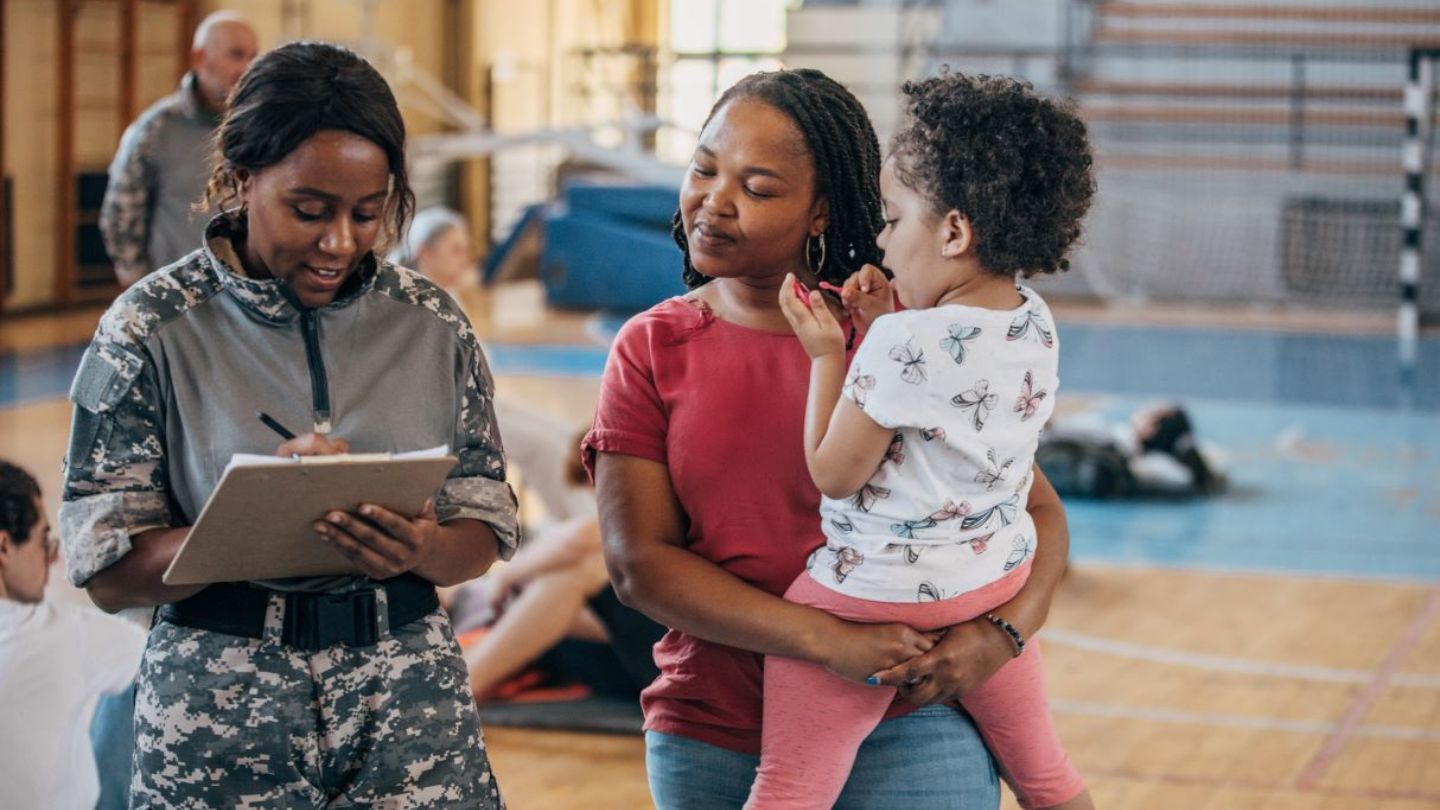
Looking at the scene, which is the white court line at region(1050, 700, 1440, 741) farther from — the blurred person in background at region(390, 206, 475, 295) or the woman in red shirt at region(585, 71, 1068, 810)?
the woman in red shirt at region(585, 71, 1068, 810)

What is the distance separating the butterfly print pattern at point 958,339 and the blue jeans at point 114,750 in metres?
2.02

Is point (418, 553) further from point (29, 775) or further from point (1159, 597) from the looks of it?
point (1159, 597)

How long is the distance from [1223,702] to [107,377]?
373cm

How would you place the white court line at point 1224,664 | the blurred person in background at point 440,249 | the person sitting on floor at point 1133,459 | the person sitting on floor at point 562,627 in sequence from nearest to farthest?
the person sitting on floor at point 562,627, the white court line at point 1224,664, the blurred person in background at point 440,249, the person sitting on floor at point 1133,459

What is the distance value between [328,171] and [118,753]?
1826mm

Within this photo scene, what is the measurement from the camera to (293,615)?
1.91m

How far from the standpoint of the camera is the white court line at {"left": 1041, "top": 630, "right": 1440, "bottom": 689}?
202 inches

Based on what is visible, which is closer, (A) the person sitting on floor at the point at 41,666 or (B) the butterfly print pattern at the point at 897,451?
(B) the butterfly print pattern at the point at 897,451

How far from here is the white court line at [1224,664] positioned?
5129 millimetres

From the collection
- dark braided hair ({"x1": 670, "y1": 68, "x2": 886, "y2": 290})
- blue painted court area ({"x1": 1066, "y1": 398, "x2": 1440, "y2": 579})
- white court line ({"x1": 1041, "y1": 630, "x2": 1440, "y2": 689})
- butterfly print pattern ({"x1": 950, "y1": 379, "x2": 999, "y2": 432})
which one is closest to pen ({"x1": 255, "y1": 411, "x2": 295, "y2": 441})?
dark braided hair ({"x1": 670, "y1": 68, "x2": 886, "y2": 290})

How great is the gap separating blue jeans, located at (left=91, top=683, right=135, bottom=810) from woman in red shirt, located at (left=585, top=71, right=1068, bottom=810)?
1.72 m

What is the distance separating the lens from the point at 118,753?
11.0 feet

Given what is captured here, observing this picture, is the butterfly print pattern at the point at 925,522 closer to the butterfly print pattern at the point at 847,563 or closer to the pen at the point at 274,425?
the butterfly print pattern at the point at 847,563

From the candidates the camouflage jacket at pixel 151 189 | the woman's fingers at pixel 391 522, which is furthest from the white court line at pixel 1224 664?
the woman's fingers at pixel 391 522
